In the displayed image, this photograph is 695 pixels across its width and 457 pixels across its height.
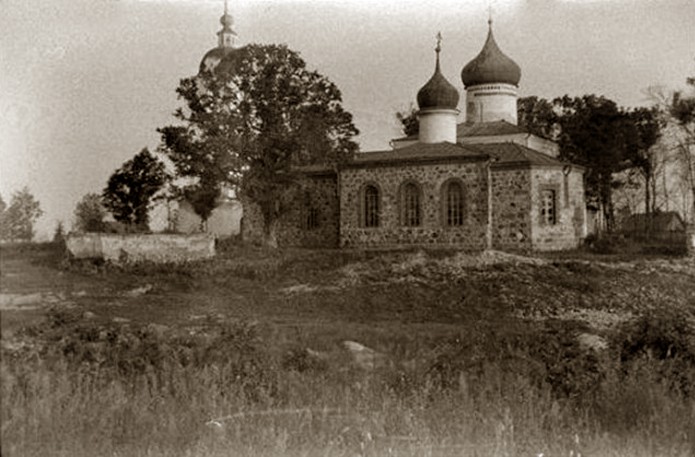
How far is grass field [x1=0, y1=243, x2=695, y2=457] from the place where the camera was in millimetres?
3613

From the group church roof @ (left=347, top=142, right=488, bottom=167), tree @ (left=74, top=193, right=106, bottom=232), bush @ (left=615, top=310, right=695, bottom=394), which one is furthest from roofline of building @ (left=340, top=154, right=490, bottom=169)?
bush @ (left=615, top=310, right=695, bottom=394)

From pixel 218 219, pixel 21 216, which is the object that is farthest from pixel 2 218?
pixel 218 219

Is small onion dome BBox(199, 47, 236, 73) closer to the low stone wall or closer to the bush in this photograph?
the low stone wall

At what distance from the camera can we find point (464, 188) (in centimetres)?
1206

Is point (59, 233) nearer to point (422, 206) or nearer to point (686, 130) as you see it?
point (686, 130)

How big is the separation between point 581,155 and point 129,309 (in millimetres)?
6434

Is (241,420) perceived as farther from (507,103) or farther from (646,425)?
(507,103)

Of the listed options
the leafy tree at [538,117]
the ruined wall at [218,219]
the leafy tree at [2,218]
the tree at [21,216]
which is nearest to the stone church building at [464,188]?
the leafy tree at [538,117]

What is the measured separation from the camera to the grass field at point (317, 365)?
3.61 meters

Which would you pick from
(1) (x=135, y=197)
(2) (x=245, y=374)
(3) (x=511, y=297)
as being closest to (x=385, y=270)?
(3) (x=511, y=297)

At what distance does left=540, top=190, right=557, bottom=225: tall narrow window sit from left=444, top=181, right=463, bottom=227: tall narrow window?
1077 millimetres

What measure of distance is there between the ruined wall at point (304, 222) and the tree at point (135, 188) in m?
0.83

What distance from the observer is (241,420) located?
3.74m

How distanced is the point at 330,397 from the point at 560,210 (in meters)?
6.97
